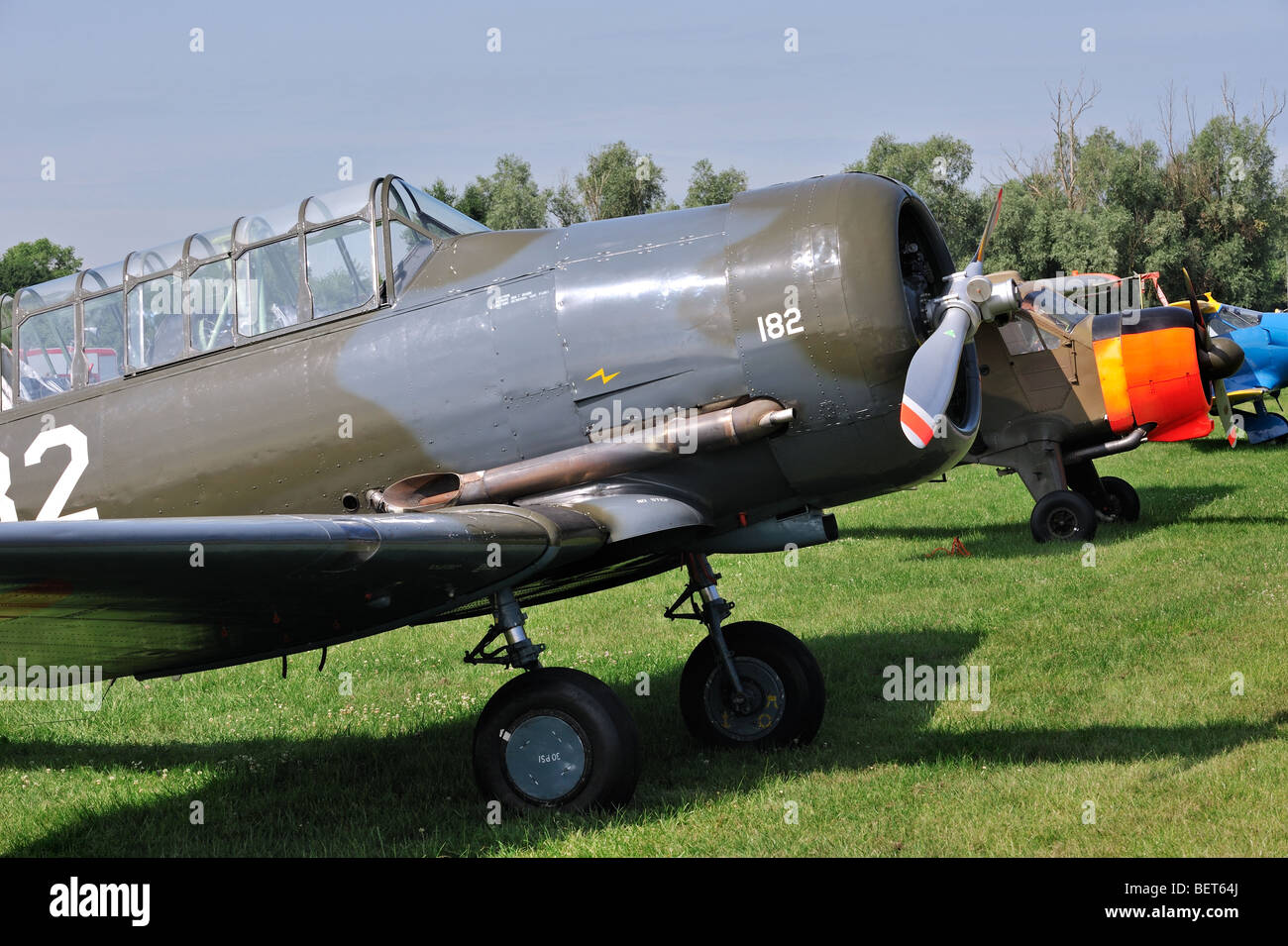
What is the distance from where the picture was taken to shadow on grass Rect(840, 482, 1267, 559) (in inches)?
530

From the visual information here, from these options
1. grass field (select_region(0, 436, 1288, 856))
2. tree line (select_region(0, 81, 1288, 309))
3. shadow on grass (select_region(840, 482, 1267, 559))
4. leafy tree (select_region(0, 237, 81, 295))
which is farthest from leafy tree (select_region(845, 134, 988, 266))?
leafy tree (select_region(0, 237, 81, 295))

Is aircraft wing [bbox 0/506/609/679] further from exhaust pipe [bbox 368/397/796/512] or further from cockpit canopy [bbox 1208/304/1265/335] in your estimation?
cockpit canopy [bbox 1208/304/1265/335]

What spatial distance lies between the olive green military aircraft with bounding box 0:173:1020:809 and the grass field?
0.54 meters

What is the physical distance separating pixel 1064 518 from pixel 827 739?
7573 mm

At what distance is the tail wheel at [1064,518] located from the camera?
13312mm

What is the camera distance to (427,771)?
6.73 m

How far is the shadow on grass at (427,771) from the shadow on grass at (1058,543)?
6126 mm

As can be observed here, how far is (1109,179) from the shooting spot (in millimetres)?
50000

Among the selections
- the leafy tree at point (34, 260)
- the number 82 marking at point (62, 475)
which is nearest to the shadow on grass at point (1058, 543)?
the number 82 marking at point (62, 475)

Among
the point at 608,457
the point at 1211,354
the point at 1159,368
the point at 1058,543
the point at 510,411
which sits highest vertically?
the point at 510,411

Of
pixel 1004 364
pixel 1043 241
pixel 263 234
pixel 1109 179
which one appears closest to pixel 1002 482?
pixel 1004 364

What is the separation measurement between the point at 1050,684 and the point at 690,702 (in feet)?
8.11

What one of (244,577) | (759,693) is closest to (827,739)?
(759,693)

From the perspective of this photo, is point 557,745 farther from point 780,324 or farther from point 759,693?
point 780,324
